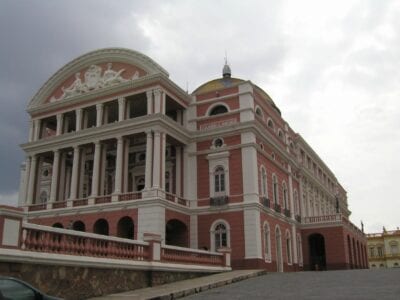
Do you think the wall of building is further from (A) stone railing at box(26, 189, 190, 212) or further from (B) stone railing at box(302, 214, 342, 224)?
(B) stone railing at box(302, 214, 342, 224)

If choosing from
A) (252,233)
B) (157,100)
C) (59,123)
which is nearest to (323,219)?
(252,233)

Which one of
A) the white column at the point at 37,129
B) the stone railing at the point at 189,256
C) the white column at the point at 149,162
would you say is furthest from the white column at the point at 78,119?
the stone railing at the point at 189,256

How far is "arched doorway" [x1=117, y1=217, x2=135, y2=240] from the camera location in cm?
2790

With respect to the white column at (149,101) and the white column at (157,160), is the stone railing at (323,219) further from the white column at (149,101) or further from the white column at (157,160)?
the white column at (149,101)

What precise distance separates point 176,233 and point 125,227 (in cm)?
333

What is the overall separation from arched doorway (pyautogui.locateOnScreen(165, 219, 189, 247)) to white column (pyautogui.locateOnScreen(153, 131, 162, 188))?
3.51 meters

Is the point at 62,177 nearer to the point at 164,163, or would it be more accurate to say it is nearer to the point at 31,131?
the point at 31,131

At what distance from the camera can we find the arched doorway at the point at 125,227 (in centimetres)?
2790

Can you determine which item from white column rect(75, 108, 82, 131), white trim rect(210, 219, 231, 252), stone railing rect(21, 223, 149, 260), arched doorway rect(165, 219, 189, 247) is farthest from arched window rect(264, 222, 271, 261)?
white column rect(75, 108, 82, 131)

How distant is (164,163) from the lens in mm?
27922

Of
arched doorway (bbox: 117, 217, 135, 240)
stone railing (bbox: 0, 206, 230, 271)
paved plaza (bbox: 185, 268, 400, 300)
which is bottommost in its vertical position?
paved plaza (bbox: 185, 268, 400, 300)

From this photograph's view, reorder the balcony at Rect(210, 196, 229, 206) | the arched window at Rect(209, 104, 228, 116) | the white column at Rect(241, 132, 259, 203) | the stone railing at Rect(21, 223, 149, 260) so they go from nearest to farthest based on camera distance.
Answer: the stone railing at Rect(21, 223, 149, 260) → the white column at Rect(241, 132, 259, 203) → the balcony at Rect(210, 196, 229, 206) → the arched window at Rect(209, 104, 228, 116)

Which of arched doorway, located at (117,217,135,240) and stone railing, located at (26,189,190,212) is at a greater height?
stone railing, located at (26,189,190,212)

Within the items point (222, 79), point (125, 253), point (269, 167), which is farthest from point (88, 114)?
point (125, 253)
